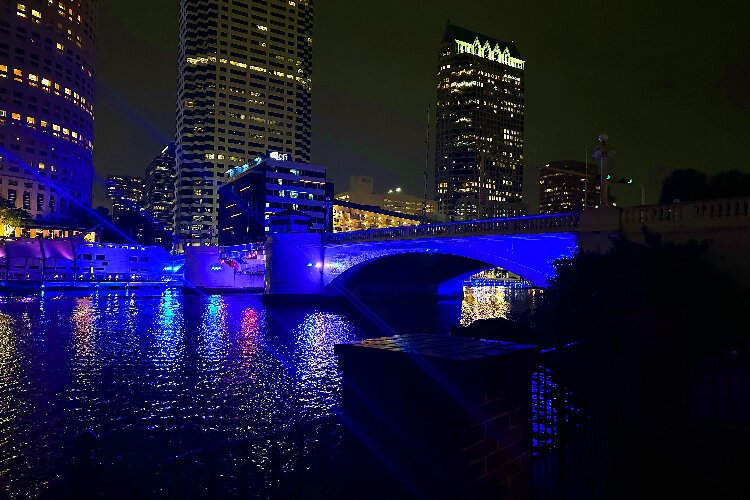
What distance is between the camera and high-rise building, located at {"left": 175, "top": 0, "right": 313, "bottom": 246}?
159 metres

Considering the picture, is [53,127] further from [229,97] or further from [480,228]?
[480,228]

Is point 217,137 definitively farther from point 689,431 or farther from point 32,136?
point 689,431

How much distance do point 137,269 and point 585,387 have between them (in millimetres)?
100867

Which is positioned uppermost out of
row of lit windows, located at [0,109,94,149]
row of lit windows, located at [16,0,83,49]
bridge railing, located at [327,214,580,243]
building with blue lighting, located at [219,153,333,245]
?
row of lit windows, located at [16,0,83,49]

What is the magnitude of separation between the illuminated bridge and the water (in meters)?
7.23

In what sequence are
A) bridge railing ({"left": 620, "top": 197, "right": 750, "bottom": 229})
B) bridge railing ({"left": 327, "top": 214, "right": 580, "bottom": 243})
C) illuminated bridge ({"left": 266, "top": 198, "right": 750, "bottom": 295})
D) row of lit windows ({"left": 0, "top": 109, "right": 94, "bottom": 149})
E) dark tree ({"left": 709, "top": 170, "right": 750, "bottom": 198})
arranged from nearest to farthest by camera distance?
bridge railing ({"left": 620, "top": 197, "right": 750, "bottom": 229}) → illuminated bridge ({"left": 266, "top": 198, "right": 750, "bottom": 295}) → dark tree ({"left": 709, "top": 170, "right": 750, "bottom": 198}) → bridge railing ({"left": 327, "top": 214, "right": 580, "bottom": 243}) → row of lit windows ({"left": 0, "top": 109, "right": 94, "bottom": 149})

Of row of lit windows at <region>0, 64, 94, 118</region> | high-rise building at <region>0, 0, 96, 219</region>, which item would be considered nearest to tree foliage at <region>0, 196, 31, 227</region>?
high-rise building at <region>0, 0, 96, 219</region>

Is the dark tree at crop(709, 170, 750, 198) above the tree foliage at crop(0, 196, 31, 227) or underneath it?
underneath

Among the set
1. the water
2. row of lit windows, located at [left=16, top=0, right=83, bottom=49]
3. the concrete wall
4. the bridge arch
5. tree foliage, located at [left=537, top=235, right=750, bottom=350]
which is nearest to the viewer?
the water

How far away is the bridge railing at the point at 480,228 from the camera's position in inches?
1192

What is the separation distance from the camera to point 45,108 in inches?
5650

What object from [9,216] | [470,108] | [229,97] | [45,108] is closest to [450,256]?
[9,216]

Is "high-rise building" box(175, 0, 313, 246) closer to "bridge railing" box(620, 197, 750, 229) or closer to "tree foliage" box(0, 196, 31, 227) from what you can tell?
"tree foliage" box(0, 196, 31, 227)

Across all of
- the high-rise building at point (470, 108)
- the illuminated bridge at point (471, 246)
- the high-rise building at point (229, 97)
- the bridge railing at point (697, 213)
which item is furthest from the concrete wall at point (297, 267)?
the high-rise building at point (470, 108)
